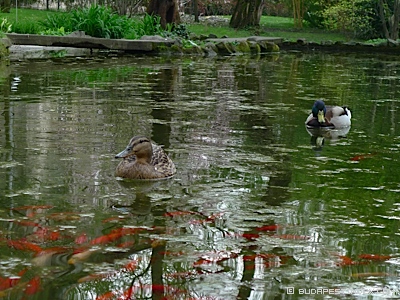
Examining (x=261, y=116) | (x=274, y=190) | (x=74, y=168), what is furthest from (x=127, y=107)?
(x=274, y=190)

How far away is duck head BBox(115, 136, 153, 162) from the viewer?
7711 millimetres

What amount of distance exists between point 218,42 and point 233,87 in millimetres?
10261

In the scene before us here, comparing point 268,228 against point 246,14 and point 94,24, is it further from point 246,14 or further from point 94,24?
point 246,14

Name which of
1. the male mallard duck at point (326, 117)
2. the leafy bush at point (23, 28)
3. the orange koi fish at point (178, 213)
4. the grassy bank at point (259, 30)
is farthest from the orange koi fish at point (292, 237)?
the grassy bank at point (259, 30)

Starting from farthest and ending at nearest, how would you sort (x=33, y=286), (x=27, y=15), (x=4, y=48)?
1. (x=27, y=15)
2. (x=4, y=48)
3. (x=33, y=286)

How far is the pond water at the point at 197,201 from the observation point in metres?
5.01

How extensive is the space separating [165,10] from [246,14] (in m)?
6.43

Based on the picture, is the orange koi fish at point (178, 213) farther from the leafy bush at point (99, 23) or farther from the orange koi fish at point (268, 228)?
the leafy bush at point (99, 23)

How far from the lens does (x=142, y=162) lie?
773cm

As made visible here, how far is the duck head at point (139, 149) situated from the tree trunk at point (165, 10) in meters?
20.6

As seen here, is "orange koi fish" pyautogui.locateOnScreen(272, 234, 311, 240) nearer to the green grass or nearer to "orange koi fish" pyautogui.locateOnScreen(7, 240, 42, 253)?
"orange koi fish" pyautogui.locateOnScreen(7, 240, 42, 253)

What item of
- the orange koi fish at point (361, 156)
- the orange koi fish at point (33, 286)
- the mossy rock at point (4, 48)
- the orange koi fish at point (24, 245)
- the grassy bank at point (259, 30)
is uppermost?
the grassy bank at point (259, 30)

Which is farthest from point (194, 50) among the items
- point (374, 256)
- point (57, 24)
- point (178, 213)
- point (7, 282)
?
point (7, 282)

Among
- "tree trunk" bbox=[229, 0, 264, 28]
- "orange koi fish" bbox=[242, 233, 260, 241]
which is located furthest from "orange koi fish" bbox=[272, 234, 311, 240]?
"tree trunk" bbox=[229, 0, 264, 28]
